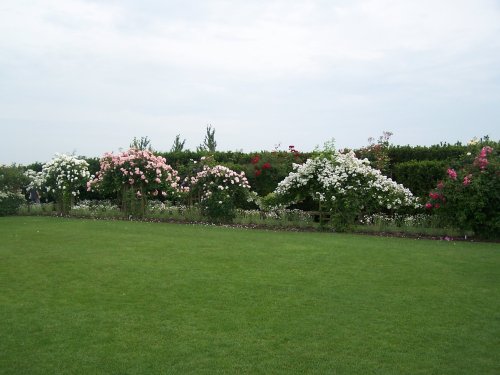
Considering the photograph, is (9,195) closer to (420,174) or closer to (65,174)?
(65,174)

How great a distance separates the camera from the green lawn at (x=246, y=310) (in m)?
4.02

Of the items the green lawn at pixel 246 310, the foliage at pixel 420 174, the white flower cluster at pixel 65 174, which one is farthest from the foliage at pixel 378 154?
the white flower cluster at pixel 65 174

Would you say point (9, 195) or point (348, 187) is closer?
point (348, 187)

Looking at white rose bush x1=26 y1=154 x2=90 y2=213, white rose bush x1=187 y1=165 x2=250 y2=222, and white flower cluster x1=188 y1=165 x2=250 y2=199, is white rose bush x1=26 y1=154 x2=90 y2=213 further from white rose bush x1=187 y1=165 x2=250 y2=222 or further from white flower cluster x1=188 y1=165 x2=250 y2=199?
white flower cluster x1=188 y1=165 x2=250 y2=199

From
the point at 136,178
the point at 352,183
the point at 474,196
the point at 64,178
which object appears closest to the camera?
the point at 474,196

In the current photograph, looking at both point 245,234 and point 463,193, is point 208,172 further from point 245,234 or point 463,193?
point 463,193

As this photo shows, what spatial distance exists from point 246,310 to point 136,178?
11.3 metres

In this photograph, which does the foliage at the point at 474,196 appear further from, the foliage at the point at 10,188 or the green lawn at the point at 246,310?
the foliage at the point at 10,188

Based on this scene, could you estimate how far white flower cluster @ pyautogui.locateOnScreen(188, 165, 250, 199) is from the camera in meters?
14.8

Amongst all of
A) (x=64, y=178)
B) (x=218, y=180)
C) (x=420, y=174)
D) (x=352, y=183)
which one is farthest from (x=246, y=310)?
(x=64, y=178)

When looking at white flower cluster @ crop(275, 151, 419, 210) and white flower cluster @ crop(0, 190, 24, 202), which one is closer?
white flower cluster @ crop(275, 151, 419, 210)

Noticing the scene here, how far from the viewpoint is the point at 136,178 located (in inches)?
628

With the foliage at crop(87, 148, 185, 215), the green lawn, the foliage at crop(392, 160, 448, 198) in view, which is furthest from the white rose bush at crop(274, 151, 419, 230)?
the foliage at crop(87, 148, 185, 215)

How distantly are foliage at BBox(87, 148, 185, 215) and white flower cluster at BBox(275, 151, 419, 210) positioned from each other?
4.65 m
